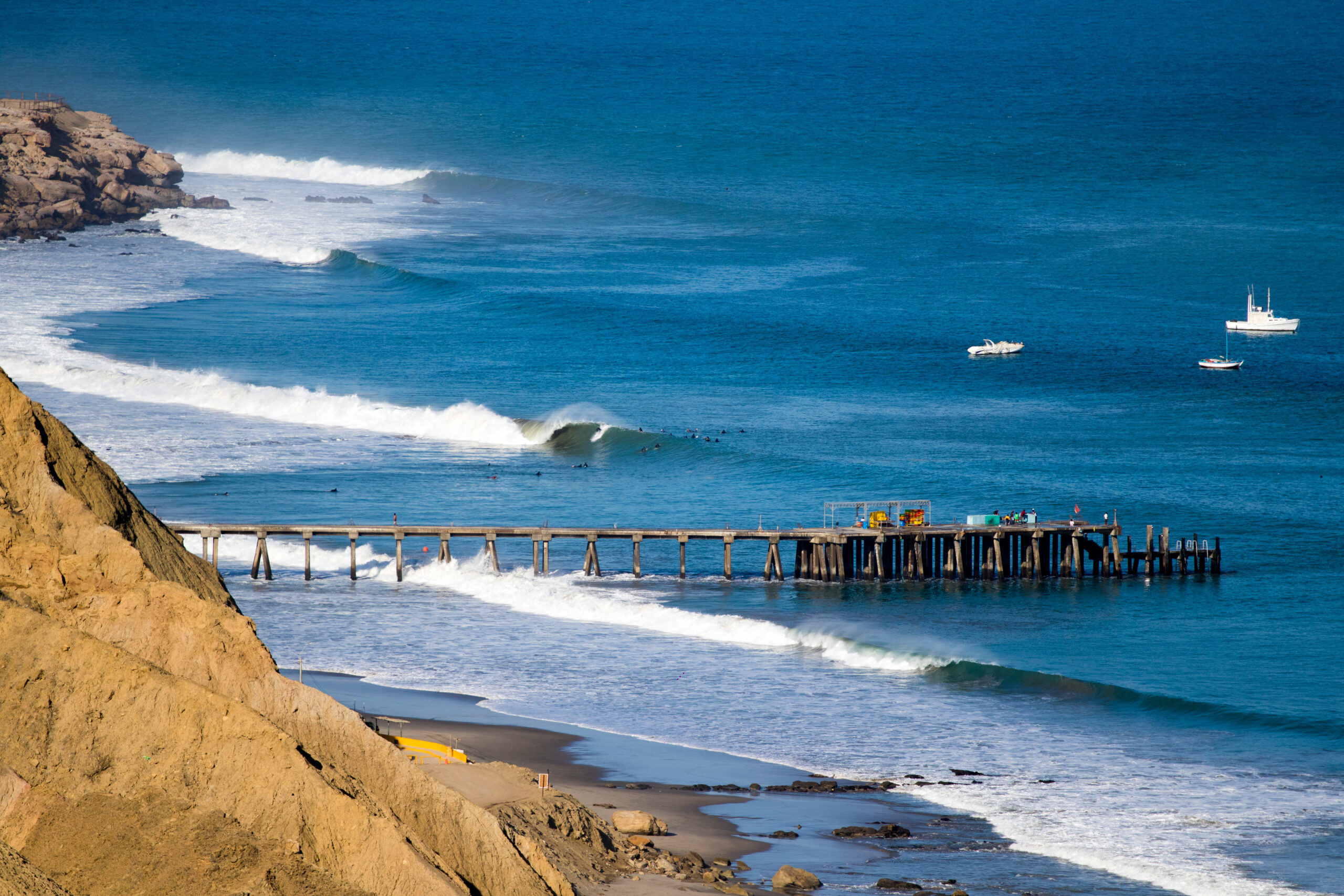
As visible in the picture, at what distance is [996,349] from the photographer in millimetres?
81875

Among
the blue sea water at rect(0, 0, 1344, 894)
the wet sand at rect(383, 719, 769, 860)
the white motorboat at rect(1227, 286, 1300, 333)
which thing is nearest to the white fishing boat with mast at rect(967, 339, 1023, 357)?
the blue sea water at rect(0, 0, 1344, 894)

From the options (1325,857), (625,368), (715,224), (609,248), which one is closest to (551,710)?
(1325,857)

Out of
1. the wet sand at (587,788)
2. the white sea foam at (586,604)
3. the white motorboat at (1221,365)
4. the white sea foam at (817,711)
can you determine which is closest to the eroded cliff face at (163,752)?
the wet sand at (587,788)

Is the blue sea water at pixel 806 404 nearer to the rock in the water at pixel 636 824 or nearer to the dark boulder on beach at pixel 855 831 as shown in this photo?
the dark boulder on beach at pixel 855 831

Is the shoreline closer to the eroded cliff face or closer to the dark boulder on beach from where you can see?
the dark boulder on beach

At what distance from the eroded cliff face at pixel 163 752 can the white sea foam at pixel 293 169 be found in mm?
145452

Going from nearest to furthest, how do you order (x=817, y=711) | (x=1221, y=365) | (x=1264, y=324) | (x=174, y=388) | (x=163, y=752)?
(x=163, y=752)
(x=817, y=711)
(x=174, y=388)
(x=1221, y=365)
(x=1264, y=324)

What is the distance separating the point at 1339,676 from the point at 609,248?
290 feet

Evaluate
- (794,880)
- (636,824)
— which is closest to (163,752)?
(794,880)

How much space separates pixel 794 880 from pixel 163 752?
403 inches

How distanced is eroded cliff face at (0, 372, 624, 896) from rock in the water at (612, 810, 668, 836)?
7642 mm

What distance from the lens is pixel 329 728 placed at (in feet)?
38.9

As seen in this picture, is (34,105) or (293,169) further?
(293,169)

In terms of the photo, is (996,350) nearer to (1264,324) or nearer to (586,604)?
(1264,324)
